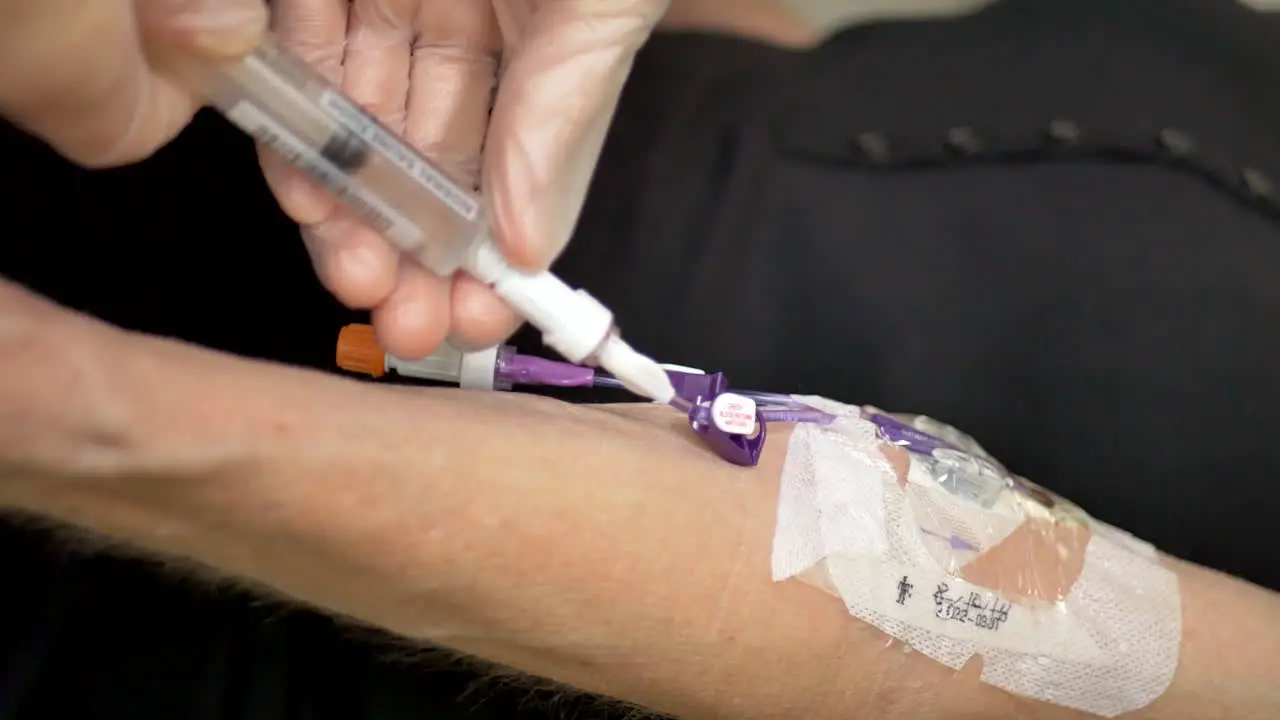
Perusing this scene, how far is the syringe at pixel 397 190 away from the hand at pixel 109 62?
3 centimetres

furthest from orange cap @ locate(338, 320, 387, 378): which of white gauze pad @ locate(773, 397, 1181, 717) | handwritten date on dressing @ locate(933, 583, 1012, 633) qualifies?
handwritten date on dressing @ locate(933, 583, 1012, 633)

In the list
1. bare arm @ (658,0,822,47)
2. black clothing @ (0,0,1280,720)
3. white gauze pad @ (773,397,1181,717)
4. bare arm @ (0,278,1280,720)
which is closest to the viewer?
bare arm @ (0,278,1280,720)

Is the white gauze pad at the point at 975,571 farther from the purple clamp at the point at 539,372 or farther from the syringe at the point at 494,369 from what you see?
the purple clamp at the point at 539,372

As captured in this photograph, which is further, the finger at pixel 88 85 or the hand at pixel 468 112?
the hand at pixel 468 112

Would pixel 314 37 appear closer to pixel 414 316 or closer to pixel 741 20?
pixel 414 316

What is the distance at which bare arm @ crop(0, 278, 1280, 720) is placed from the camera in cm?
51

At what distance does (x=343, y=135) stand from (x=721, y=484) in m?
0.34

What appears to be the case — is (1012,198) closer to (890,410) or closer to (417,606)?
(890,410)

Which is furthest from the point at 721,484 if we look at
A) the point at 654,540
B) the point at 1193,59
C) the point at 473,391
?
the point at 1193,59

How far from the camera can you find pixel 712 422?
0.66 m

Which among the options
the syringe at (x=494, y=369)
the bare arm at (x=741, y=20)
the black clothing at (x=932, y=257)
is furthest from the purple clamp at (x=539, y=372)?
the bare arm at (x=741, y=20)

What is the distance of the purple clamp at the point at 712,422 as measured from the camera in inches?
26.1

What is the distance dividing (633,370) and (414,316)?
0.53 feet

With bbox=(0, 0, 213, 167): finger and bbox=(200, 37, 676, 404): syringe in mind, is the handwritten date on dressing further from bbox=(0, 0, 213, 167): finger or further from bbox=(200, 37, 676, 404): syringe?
bbox=(0, 0, 213, 167): finger
